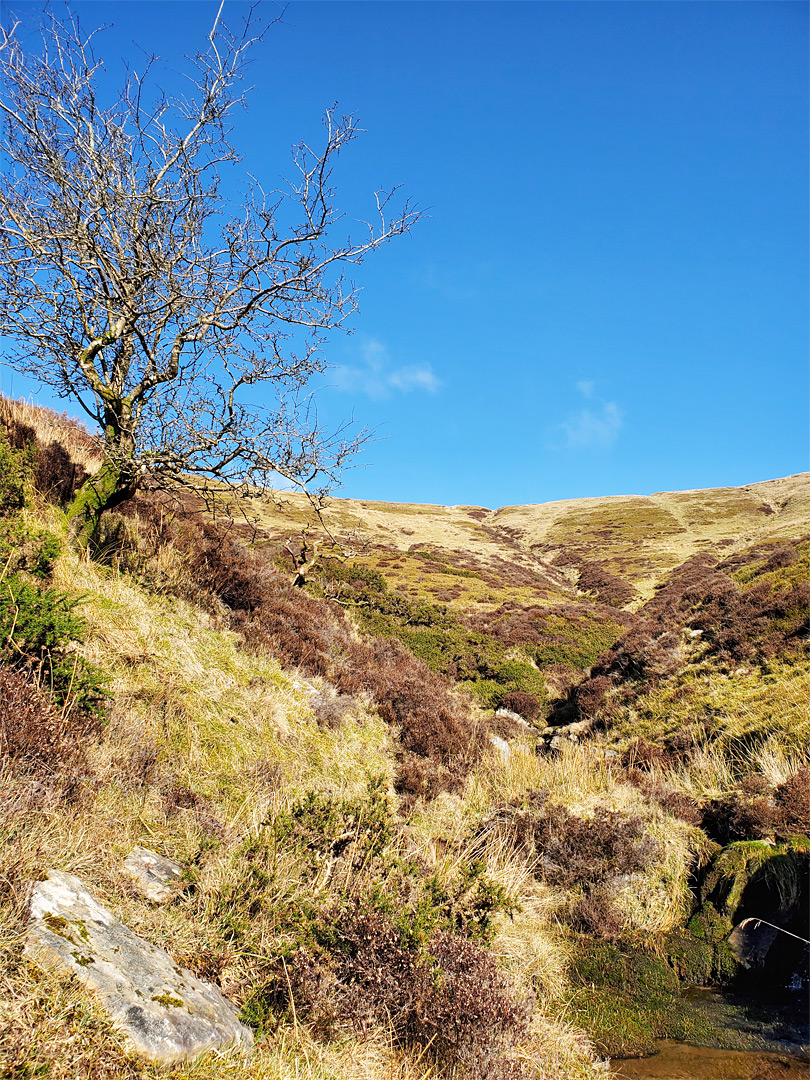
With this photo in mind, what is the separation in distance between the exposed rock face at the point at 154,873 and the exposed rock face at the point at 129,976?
0.51 m

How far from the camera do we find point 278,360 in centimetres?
696

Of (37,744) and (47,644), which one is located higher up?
(47,644)

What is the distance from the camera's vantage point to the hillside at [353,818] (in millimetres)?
3027

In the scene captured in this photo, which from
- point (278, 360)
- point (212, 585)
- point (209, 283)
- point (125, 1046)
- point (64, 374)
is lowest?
point (125, 1046)

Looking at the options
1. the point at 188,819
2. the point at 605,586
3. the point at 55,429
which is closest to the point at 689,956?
the point at 188,819

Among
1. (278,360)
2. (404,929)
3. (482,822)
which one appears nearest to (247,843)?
(404,929)

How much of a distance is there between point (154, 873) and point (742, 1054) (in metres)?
4.47

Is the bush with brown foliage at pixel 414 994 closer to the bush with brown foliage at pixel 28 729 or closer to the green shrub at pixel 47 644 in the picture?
the bush with brown foliage at pixel 28 729

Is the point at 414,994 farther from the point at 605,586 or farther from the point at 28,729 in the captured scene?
the point at 605,586

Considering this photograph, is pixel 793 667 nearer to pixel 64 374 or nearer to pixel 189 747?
pixel 189 747

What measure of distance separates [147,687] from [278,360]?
4.33 m

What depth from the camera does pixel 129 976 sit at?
7.83 ft

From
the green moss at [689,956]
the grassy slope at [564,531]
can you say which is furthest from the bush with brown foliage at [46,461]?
the grassy slope at [564,531]

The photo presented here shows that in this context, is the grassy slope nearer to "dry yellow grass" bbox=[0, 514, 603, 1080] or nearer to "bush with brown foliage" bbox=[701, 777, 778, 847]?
"dry yellow grass" bbox=[0, 514, 603, 1080]
